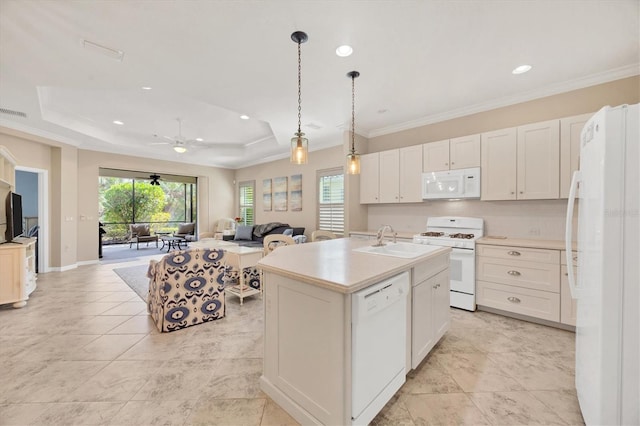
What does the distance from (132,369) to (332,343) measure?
189 cm

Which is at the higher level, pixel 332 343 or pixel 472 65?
pixel 472 65

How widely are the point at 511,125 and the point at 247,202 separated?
23.1 feet

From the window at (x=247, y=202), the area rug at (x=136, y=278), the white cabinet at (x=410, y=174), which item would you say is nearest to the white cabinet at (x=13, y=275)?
the area rug at (x=136, y=278)

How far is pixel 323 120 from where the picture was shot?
14.8 ft

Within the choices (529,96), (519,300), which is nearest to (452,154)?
(529,96)

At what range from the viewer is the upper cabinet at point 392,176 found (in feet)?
13.8

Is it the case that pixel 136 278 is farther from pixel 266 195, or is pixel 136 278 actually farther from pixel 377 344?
pixel 377 344

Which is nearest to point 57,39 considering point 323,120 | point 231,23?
point 231,23

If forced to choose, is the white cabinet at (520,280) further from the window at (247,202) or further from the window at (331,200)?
the window at (247,202)

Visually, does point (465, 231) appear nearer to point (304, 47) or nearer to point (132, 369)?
point (304, 47)

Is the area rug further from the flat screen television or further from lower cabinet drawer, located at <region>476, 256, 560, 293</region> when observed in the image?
lower cabinet drawer, located at <region>476, 256, 560, 293</region>

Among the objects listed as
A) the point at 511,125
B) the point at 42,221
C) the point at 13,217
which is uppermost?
the point at 511,125

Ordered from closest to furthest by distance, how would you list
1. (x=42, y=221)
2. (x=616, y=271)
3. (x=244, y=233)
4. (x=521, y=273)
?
(x=616, y=271) → (x=521, y=273) → (x=42, y=221) → (x=244, y=233)

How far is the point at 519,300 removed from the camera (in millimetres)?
3041
